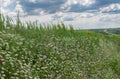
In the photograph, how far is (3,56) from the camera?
7.69m

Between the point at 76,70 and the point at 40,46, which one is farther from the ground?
the point at 40,46

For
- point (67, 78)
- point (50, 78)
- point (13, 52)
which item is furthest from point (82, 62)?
point (13, 52)

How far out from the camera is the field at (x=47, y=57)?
7.73 meters

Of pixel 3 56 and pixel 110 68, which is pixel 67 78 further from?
pixel 110 68

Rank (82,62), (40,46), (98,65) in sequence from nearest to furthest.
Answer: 1. (40,46)
2. (82,62)
3. (98,65)

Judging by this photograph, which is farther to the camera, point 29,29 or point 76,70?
point 29,29

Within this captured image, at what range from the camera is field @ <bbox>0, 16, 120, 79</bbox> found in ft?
25.3

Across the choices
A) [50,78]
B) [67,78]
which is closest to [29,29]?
[67,78]

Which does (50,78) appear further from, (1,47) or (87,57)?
(87,57)

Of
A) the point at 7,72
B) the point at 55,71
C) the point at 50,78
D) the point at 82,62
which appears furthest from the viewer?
the point at 82,62

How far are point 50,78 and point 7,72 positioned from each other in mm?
1827

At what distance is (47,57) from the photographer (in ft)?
34.3

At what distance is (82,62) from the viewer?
13031 millimetres

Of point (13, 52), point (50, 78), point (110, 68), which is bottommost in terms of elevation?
point (110, 68)
